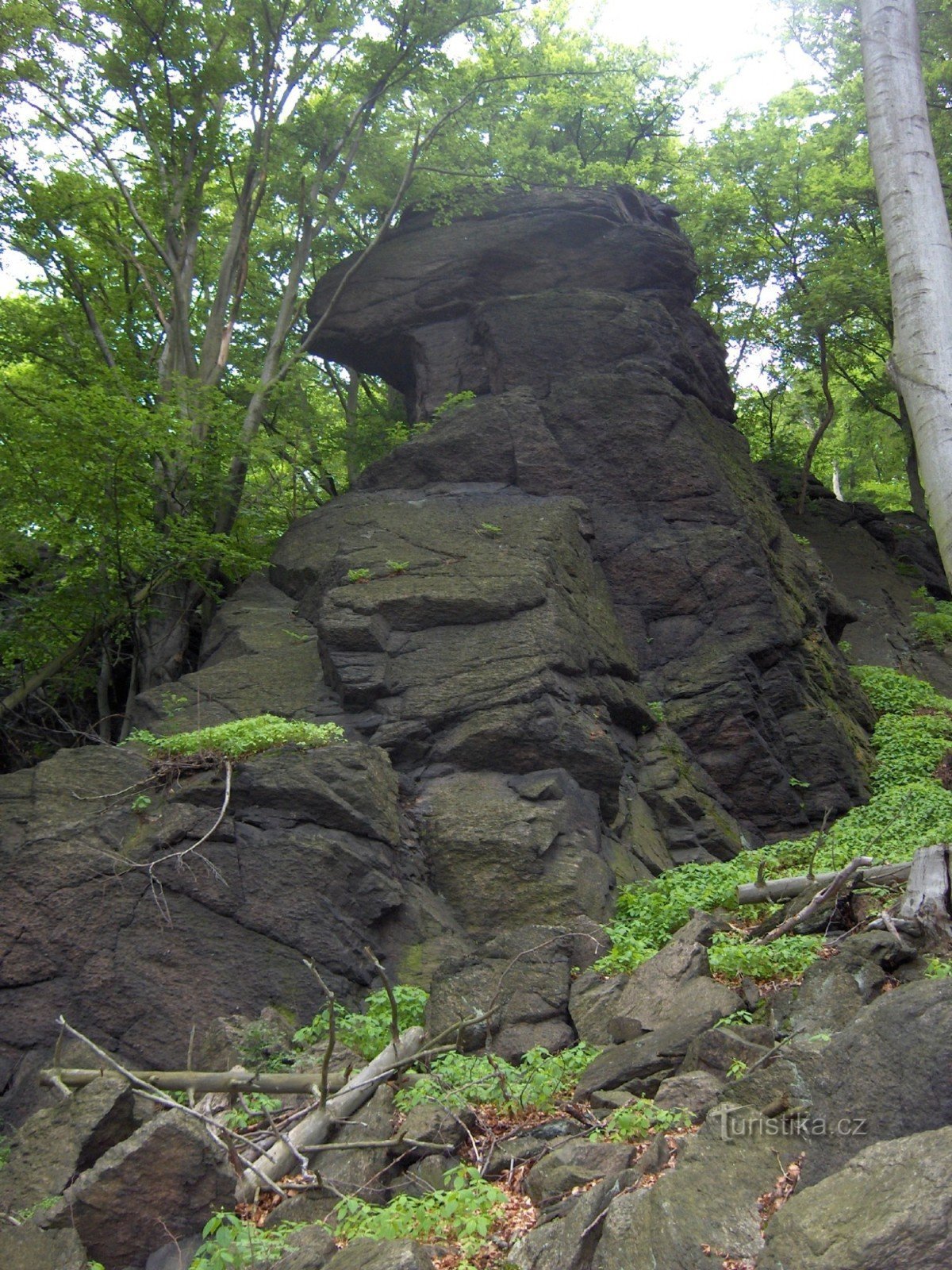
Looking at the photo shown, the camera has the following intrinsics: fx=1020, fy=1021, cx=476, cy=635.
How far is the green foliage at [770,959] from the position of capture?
21.0ft

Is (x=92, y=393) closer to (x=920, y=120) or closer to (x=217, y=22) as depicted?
(x=217, y=22)

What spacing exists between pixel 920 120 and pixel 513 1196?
7.65 meters

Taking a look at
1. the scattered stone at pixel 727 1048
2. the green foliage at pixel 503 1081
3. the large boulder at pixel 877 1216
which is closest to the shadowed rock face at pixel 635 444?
the green foliage at pixel 503 1081

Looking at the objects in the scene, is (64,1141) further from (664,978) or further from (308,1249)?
(664,978)

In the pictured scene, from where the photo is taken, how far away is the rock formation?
8.23 m

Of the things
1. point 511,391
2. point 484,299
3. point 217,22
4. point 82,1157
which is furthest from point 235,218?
point 82,1157

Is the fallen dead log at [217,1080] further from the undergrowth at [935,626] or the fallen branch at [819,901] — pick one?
the undergrowth at [935,626]

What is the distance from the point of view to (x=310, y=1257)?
179 inches

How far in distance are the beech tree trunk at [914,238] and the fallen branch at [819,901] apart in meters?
2.09

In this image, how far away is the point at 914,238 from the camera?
23.3ft

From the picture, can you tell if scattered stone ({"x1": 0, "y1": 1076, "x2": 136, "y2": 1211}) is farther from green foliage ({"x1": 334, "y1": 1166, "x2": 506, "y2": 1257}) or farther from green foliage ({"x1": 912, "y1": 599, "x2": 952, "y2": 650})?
green foliage ({"x1": 912, "y1": 599, "x2": 952, "y2": 650})

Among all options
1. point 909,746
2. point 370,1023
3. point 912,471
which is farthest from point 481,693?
point 912,471

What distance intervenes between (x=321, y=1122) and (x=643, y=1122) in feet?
6.52

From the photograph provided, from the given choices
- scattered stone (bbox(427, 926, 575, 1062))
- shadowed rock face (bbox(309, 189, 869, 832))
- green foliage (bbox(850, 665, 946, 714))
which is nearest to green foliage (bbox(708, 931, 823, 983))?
scattered stone (bbox(427, 926, 575, 1062))
